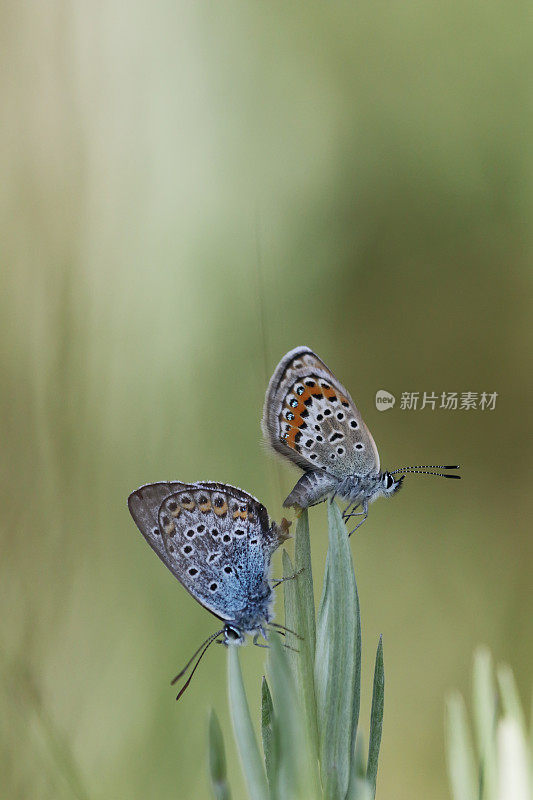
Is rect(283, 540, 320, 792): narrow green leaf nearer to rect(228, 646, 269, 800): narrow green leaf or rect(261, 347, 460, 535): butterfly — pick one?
rect(228, 646, 269, 800): narrow green leaf

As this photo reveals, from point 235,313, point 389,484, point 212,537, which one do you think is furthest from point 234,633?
point 235,313

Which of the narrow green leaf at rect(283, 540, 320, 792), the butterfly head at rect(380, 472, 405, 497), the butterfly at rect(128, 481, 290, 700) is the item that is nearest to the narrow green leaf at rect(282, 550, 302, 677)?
the narrow green leaf at rect(283, 540, 320, 792)

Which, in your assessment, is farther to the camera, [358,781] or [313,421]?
[313,421]

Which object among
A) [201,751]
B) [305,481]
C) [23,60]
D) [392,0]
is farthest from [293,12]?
[201,751]

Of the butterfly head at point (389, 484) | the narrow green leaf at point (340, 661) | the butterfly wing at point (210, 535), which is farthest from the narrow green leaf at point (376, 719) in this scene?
the butterfly head at point (389, 484)

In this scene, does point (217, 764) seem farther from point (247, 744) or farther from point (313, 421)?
point (313, 421)

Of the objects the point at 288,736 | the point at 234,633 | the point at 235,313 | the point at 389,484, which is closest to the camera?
the point at 288,736
